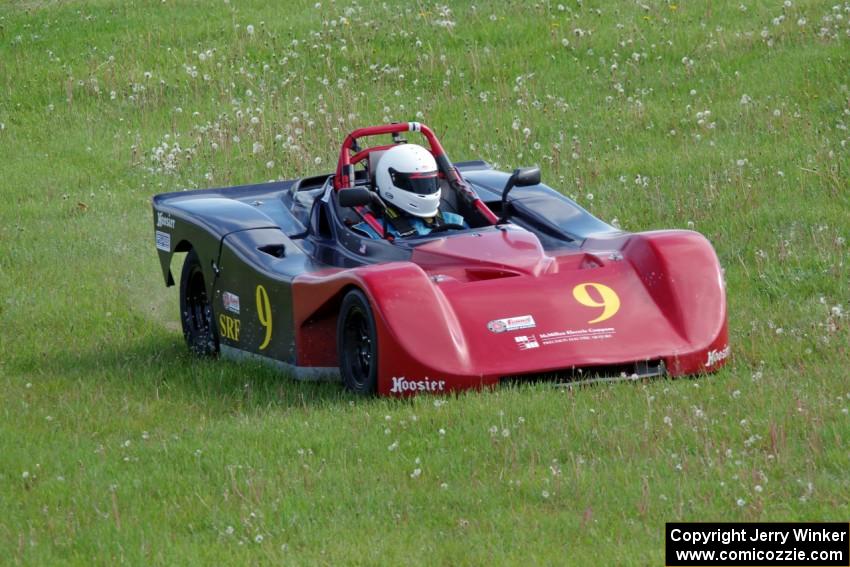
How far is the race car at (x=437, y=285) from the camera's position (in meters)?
10.0

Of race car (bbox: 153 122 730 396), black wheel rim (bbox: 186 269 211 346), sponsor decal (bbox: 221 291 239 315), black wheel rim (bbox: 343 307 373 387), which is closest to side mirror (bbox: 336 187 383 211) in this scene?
race car (bbox: 153 122 730 396)

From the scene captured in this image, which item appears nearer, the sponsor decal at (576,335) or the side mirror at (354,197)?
the sponsor decal at (576,335)

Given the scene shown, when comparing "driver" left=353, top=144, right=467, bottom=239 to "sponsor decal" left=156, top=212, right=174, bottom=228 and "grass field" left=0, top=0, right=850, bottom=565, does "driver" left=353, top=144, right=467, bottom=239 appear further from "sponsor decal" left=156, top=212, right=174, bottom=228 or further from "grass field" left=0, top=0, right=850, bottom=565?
"sponsor decal" left=156, top=212, right=174, bottom=228

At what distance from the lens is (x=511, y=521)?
24.7 feet

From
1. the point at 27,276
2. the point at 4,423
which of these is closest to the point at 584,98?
the point at 27,276

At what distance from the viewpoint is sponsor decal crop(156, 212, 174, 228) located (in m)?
13.2

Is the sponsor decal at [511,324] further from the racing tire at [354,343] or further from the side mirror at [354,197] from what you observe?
the side mirror at [354,197]

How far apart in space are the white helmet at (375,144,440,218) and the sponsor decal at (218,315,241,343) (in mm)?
1484

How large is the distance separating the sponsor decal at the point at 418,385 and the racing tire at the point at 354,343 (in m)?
0.37

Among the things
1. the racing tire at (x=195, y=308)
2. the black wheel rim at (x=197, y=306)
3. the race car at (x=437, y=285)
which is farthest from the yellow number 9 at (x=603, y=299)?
the black wheel rim at (x=197, y=306)

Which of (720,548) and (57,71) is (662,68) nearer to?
(57,71)

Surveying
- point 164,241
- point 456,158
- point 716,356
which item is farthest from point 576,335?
point 456,158

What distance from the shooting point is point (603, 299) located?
34.3ft

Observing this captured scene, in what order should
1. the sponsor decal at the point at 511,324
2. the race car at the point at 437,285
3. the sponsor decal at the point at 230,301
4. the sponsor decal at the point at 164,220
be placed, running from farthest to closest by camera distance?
1. the sponsor decal at the point at 164,220
2. the sponsor decal at the point at 230,301
3. the sponsor decal at the point at 511,324
4. the race car at the point at 437,285
